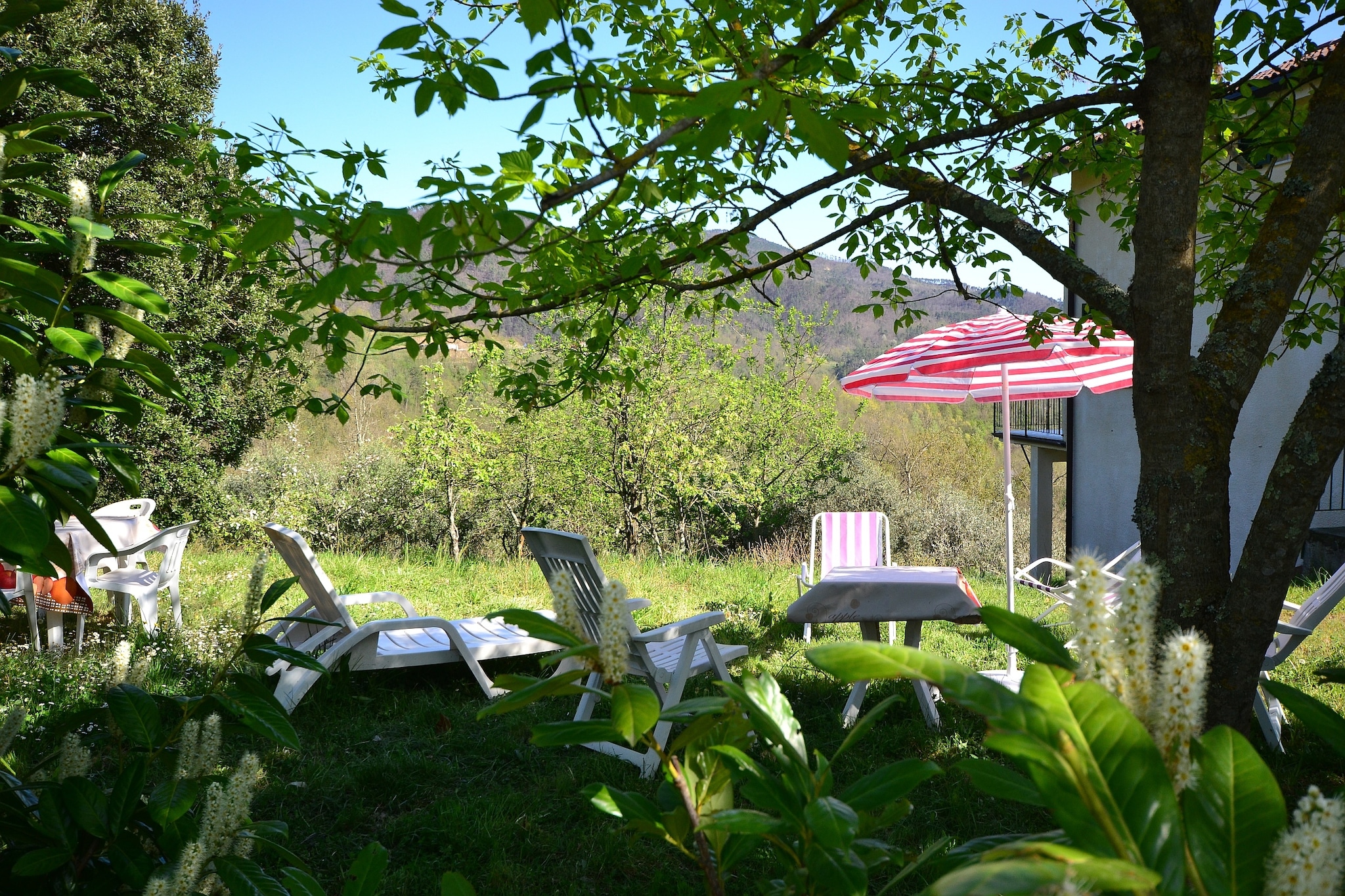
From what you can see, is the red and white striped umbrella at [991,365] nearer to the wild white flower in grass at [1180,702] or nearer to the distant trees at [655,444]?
the wild white flower in grass at [1180,702]

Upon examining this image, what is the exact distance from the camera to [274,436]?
13.7 metres

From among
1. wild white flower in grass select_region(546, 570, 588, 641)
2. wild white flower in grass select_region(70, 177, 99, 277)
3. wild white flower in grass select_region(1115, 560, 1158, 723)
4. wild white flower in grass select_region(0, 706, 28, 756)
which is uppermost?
wild white flower in grass select_region(70, 177, 99, 277)

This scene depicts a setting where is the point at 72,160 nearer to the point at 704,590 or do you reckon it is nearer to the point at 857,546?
the point at 704,590

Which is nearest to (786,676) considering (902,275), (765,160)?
(902,275)

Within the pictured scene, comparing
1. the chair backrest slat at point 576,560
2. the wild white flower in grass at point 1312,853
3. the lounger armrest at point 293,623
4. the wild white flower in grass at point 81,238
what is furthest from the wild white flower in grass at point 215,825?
the lounger armrest at point 293,623

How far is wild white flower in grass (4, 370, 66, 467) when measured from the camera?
946mm

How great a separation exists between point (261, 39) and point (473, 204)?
37.1 ft

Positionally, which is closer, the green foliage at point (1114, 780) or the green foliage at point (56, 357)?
the green foliage at point (1114, 780)

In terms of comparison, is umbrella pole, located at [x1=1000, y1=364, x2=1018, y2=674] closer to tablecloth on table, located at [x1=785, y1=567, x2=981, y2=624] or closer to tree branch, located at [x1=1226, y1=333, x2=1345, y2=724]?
tablecloth on table, located at [x1=785, y1=567, x2=981, y2=624]

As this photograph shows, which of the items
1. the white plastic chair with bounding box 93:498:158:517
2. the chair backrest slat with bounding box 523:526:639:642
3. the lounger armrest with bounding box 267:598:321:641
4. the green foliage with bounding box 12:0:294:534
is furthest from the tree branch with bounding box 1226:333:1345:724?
the green foliage with bounding box 12:0:294:534

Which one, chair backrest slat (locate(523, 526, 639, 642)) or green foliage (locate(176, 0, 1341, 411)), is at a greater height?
green foliage (locate(176, 0, 1341, 411))

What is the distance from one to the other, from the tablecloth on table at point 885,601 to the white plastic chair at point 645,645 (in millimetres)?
575

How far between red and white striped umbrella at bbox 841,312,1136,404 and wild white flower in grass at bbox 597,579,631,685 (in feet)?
14.1

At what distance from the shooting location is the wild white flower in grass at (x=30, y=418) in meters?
0.95
